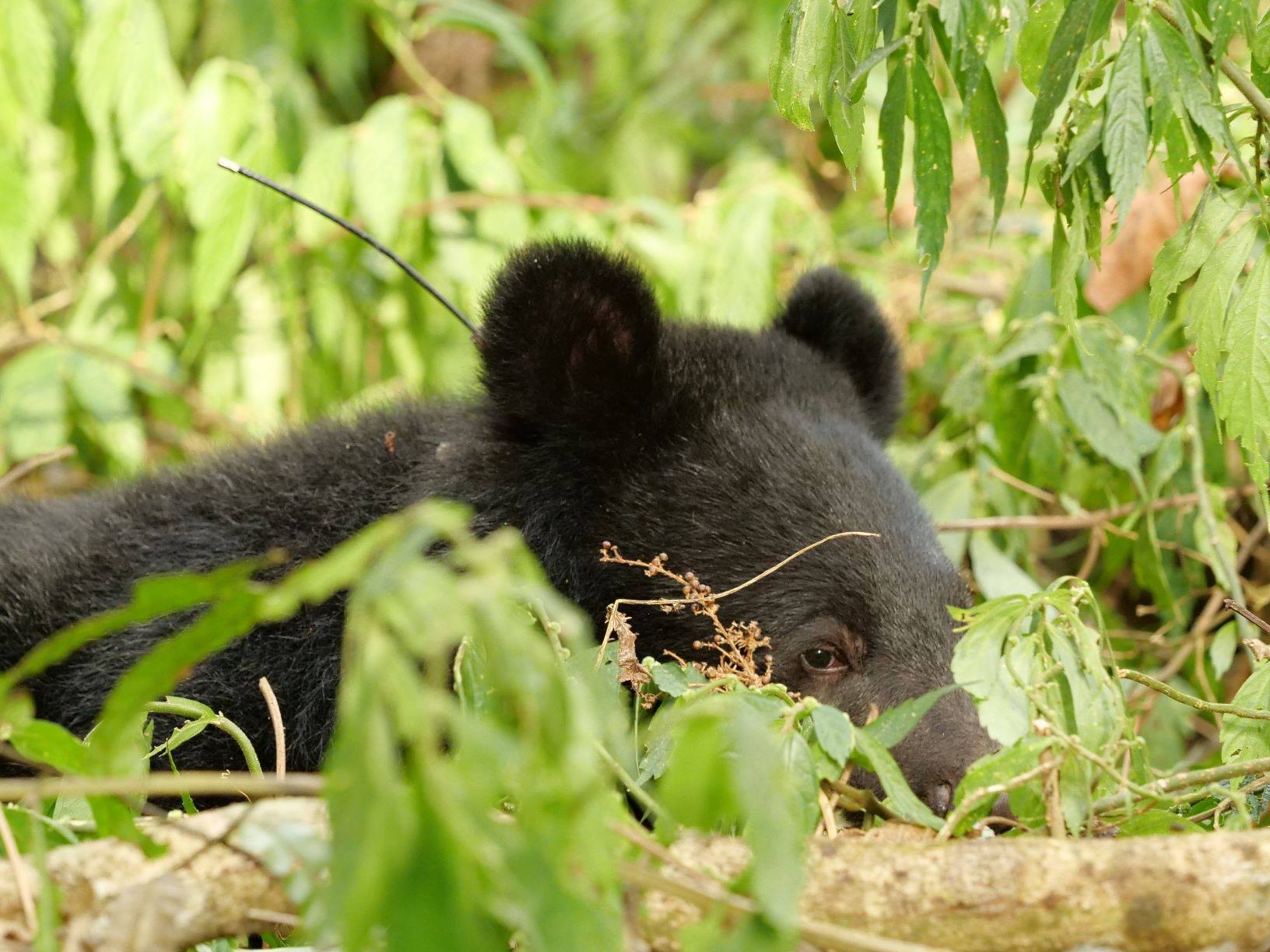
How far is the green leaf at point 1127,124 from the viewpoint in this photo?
6.91 ft

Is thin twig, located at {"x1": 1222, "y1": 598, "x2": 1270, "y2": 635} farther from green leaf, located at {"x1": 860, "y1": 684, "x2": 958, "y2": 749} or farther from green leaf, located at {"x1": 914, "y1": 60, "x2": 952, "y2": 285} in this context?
green leaf, located at {"x1": 914, "y1": 60, "x2": 952, "y2": 285}

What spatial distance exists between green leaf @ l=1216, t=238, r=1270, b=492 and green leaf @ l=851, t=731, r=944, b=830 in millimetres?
836

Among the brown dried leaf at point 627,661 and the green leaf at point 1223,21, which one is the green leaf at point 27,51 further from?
the green leaf at point 1223,21

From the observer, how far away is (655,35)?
7738 mm

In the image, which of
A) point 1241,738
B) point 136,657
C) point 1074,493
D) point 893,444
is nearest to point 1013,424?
point 1074,493

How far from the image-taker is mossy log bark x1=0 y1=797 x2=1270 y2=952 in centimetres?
149

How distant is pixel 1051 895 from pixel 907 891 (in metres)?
0.15

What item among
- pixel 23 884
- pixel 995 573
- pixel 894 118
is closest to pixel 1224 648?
pixel 995 573

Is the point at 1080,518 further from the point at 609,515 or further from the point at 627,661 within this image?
the point at 627,661

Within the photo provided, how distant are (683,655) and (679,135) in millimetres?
6164

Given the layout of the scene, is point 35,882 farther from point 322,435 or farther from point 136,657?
point 322,435

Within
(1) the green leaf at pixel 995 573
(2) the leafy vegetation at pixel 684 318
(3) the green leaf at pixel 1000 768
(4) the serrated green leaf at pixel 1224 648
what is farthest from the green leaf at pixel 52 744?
(1) the green leaf at pixel 995 573

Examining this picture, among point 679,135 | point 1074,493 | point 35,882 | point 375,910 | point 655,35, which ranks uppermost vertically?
point 655,35

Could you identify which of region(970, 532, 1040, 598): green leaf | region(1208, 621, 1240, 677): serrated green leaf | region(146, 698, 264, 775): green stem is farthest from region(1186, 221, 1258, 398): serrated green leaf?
region(146, 698, 264, 775): green stem
